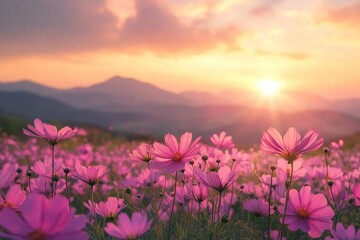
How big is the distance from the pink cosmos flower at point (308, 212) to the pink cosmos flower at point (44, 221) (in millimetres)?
928

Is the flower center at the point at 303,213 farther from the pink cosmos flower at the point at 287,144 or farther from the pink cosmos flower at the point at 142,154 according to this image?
the pink cosmos flower at the point at 142,154

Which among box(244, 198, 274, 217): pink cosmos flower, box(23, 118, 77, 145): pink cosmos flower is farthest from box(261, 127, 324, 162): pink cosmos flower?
box(23, 118, 77, 145): pink cosmos flower

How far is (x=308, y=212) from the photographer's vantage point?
1744 mm

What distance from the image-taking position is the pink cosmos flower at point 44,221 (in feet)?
3.47

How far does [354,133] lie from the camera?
22.5m

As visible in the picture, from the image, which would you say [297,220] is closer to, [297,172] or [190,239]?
[190,239]

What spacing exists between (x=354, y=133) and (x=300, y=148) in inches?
882

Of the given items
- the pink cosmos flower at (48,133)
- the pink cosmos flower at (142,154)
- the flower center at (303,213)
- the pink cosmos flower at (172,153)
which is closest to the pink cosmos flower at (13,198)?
the pink cosmos flower at (48,133)

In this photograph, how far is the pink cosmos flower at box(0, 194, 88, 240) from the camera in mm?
1057

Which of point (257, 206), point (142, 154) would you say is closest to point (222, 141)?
point (257, 206)

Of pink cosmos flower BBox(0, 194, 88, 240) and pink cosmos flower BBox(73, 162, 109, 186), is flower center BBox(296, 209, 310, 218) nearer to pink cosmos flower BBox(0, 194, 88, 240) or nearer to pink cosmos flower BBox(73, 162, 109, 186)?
pink cosmos flower BBox(73, 162, 109, 186)

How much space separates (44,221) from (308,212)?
1.06 m

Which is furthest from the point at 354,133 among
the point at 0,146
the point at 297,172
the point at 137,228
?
the point at 137,228

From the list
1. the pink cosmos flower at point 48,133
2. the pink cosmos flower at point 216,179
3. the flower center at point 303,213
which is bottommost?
the flower center at point 303,213
